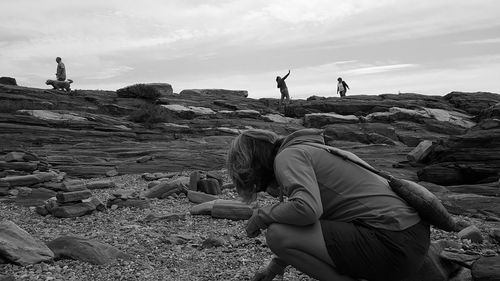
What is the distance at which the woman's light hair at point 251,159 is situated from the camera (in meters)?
4.17

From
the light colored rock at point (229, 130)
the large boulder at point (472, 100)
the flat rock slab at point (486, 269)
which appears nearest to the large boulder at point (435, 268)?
the flat rock slab at point (486, 269)

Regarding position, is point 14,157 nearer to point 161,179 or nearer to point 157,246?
point 161,179

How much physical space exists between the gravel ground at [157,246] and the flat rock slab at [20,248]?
0.37ft

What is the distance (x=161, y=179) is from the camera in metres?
15.2

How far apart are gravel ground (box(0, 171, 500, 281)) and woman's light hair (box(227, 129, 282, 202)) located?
202 centimetres

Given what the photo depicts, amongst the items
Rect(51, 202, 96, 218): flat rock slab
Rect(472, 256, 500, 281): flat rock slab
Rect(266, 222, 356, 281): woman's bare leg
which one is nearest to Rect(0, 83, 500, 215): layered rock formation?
Rect(51, 202, 96, 218): flat rock slab

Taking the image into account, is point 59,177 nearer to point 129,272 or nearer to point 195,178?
point 195,178

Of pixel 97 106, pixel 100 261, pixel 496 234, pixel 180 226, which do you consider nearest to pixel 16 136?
pixel 97 106

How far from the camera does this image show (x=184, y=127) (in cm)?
2934

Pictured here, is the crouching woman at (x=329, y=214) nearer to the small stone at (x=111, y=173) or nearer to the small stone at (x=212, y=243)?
the small stone at (x=212, y=243)

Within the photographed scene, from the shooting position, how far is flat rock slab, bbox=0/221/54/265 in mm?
6074

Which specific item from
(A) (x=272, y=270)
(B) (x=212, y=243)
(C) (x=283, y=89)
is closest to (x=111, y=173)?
(B) (x=212, y=243)

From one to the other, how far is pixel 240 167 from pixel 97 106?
100.0ft

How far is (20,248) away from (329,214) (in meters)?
4.11
